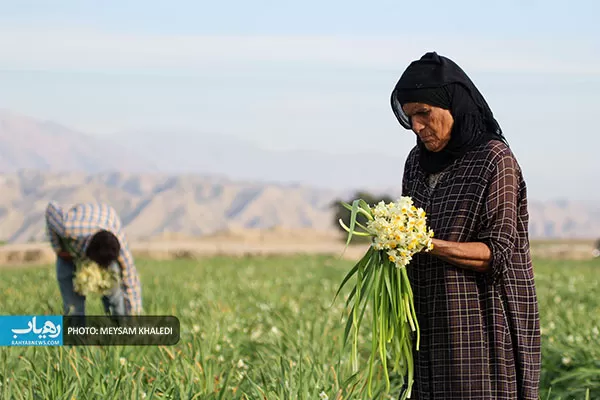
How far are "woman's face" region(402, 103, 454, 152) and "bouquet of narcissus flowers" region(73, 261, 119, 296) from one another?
410 cm

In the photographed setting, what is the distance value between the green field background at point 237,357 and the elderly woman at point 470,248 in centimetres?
53

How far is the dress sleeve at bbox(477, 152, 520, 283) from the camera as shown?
11.5 ft

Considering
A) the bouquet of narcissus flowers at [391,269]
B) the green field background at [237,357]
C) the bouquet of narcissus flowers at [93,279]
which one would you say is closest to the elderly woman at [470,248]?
the bouquet of narcissus flowers at [391,269]

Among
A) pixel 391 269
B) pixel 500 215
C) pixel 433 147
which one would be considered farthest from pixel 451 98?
pixel 391 269

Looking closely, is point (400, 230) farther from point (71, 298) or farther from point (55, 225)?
point (71, 298)

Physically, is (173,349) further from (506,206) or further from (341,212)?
(341,212)

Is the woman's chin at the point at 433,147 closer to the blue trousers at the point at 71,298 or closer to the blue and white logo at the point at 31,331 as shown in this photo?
the blue and white logo at the point at 31,331

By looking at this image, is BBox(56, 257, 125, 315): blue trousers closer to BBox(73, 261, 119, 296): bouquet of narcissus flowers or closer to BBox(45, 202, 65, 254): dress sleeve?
BBox(45, 202, 65, 254): dress sleeve

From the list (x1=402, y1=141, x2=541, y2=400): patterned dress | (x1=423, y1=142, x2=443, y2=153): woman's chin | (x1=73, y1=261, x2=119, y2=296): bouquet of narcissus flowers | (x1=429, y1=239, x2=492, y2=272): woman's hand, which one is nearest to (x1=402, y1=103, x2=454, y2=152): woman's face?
(x1=423, y1=142, x2=443, y2=153): woman's chin

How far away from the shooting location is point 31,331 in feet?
23.0

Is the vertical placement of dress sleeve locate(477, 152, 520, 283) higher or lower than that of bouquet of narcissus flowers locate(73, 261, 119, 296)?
lower

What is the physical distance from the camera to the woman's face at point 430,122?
354cm

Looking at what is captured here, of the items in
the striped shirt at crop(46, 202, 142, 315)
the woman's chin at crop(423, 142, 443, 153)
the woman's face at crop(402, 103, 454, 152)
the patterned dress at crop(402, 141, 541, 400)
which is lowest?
the patterned dress at crop(402, 141, 541, 400)

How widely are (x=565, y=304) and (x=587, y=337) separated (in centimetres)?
392
